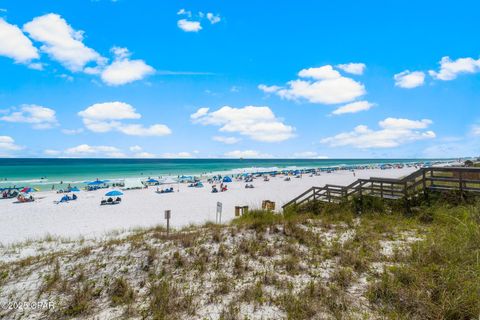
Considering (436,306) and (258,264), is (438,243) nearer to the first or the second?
(436,306)

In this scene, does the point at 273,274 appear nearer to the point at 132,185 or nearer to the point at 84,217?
the point at 84,217

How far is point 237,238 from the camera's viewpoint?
7531mm

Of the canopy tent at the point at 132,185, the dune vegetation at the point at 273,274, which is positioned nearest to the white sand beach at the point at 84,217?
the dune vegetation at the point at 273,274

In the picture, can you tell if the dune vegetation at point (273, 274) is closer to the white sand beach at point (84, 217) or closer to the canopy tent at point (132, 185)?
the white sand beach at point (84, 217)

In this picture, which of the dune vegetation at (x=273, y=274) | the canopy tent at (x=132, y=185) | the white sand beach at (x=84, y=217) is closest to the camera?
the dune vegetation at (x=273, y=274)

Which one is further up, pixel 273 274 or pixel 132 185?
pixel 273 274

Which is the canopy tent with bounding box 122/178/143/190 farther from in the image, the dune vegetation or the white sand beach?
the dune vegetation

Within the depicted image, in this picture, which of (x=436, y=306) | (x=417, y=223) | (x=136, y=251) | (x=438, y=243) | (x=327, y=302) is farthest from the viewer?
(x=417, y=223)

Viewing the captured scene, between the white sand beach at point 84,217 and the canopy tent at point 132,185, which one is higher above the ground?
the canopy tent at point 132,185

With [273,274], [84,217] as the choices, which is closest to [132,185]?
[84,217]

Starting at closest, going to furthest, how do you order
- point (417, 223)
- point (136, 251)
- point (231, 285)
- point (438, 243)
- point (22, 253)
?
point (231, 285), point (438, 243), point (136, 251), point (417, 223), point (22, 253)

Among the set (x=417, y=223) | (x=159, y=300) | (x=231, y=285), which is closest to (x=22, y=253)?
(x=159, y=300)

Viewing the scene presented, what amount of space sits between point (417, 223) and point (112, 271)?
8745 millimetres

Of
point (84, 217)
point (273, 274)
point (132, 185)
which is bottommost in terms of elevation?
point (84, 217)
